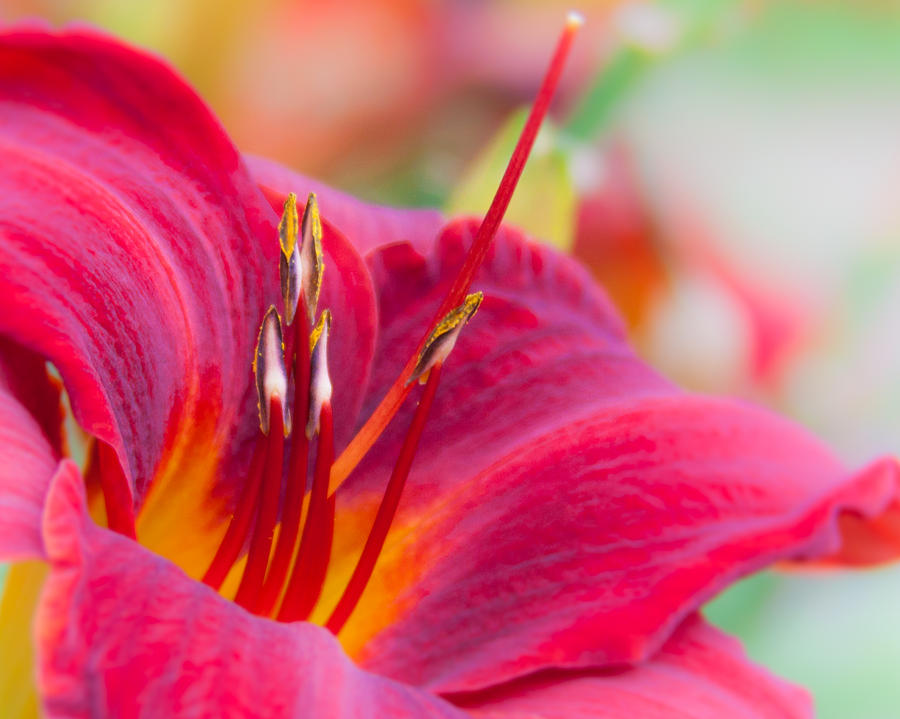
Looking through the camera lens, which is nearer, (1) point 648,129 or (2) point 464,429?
(2) point 464,429

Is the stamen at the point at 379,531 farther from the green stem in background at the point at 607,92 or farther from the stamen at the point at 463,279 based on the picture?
the green stem in background at the point at 607,92

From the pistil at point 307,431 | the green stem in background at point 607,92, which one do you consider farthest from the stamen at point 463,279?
the green stem in background at point 607,92

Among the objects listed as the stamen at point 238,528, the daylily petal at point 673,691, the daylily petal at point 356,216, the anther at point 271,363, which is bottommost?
the daylily petal at point 673,691

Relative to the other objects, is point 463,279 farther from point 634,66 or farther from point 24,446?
point 634,66

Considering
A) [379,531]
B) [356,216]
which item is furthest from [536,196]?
[379,531]

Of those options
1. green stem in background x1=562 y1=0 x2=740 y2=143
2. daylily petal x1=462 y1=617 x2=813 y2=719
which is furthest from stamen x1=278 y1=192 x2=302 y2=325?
green stem in background x1=562 y1=0 x2=740 y2=143

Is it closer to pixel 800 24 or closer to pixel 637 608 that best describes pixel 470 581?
pixel 637 608

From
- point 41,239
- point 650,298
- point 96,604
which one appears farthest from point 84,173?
point 650,298
